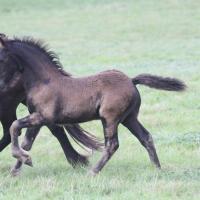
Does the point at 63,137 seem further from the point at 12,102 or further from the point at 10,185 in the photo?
the point at 10,185

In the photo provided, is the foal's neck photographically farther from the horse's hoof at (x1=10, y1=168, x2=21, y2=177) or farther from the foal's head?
the horse's hoof at (x1=10, y1=168, x2=21, y2=177)

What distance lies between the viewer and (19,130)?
7285mm

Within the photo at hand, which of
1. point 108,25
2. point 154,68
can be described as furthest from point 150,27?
point 154,68

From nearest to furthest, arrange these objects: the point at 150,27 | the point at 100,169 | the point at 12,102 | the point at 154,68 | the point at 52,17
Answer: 1. the point at 100,169
2. the point at 12,102
3. the point at 154,68
4. the point at 150,27
5. the point at 52,17

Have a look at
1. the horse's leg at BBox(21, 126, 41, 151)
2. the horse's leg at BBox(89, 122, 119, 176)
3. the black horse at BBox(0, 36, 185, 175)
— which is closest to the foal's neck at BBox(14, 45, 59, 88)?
the black horse at BBox(0, 36, 185, 175)

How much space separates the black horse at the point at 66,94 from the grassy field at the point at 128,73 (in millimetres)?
543

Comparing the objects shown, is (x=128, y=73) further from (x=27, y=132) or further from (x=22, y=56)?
(x=22, y=56)

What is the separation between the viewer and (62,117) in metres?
7.47

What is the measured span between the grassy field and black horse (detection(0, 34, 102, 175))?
209mm

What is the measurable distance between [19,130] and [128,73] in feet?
29.4

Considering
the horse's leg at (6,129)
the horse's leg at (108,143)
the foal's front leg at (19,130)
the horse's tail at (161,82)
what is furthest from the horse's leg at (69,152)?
the horse's tail at (161,82)

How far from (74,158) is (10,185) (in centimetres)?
144

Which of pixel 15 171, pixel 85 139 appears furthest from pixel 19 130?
pixel 85 139

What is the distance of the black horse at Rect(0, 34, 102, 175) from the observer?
7722 mm
